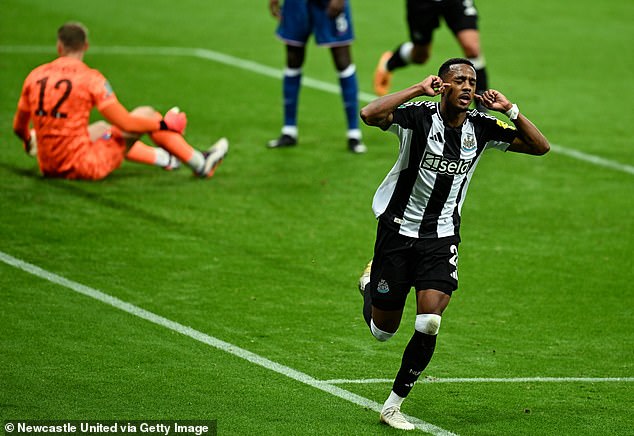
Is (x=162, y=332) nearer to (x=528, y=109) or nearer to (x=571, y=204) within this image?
(x=571, y=204)

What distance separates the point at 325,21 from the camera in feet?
44.1

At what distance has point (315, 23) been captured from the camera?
13.5m

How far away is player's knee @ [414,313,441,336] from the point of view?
701cm

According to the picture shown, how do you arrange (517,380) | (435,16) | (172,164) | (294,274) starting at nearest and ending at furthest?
1. (517,380)
2. (294,274)
3. (172,164)
4. (435,16)

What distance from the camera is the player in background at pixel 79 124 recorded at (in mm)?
11844

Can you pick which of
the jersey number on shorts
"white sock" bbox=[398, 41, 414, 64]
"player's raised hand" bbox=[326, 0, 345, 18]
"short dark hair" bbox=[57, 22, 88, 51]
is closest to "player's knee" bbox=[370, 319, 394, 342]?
the jersey number on shorts

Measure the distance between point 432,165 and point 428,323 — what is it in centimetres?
95

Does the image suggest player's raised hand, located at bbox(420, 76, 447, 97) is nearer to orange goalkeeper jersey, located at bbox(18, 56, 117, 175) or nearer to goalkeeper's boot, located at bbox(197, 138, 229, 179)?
orange goalkeeper jersey, located at bbox(18, 56, 117, 175)

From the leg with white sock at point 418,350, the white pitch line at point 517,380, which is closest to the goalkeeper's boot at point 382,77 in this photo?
the white pitch line at point 517,380

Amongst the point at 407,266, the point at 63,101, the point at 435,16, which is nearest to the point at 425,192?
the point at 407,266

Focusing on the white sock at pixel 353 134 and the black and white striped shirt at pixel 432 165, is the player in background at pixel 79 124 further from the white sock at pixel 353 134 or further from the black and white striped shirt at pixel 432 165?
the black and white striped shirt at pixel 432 165

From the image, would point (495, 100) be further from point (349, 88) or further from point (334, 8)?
point (349, 88)

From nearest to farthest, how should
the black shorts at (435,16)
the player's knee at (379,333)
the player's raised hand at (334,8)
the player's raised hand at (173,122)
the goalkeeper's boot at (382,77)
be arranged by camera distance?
the player's knee at (379,333) → the player's raised hand at (173,122) → the player's raised hand at (334,8) → the black shorts at (435,16) → the goalkeeper's boot at (382,77)

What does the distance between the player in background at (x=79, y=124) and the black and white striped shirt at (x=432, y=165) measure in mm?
5039
